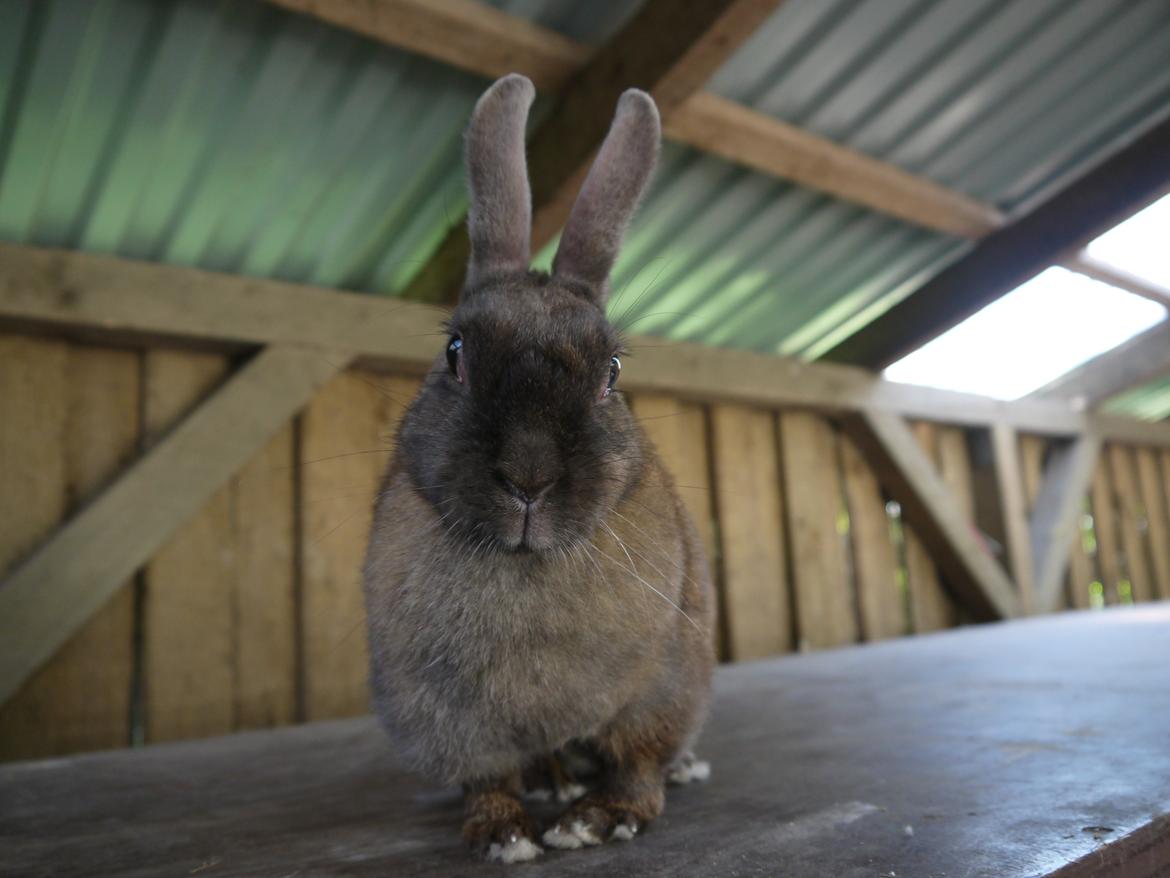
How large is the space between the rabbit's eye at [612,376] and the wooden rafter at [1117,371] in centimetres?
726

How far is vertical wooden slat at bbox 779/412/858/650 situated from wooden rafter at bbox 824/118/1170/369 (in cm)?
70

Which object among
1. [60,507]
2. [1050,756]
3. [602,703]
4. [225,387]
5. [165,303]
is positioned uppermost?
[165,303]

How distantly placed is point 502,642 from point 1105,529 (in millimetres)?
8844

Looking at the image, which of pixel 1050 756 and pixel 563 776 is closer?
pixel 563 776

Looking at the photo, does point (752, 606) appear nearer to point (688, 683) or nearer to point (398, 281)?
point (398, 281)

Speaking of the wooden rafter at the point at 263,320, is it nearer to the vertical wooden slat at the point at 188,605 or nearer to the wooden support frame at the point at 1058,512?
the vertical wooden slat at the point at 188,605

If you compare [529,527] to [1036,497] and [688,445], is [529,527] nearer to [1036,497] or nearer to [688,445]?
[688,445]

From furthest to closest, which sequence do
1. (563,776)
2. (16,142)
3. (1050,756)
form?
(16,142), (1050,756), (563,776)

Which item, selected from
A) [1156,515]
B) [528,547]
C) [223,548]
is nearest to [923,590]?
[1156,515]

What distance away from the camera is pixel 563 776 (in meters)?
1.78

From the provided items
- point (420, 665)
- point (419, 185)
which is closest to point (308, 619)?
point (419, 185)

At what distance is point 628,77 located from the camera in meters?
3.29

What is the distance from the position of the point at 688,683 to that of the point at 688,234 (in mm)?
3186

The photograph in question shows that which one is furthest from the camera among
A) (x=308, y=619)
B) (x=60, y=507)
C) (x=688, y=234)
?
(x=688, y=234)
